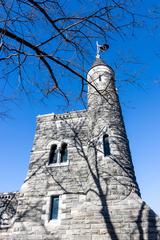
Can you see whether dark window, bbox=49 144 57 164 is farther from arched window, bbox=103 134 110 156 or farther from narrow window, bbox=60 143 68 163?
arched window, bbox=103 134 110 156

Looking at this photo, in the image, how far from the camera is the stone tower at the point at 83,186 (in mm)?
6363

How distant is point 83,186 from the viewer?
8.68m

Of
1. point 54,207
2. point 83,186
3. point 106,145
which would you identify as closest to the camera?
point 54,207

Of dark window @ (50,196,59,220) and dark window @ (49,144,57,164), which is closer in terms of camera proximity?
dark window @ (50,196,59,220)

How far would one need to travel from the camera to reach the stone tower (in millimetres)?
6363

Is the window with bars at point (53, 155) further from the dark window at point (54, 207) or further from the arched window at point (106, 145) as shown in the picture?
the arched window at point (106, 145)

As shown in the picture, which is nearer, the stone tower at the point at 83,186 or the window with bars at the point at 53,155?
the stone tower at the point at 83,186

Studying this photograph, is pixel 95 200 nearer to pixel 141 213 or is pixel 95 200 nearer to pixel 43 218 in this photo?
pixel 141 213

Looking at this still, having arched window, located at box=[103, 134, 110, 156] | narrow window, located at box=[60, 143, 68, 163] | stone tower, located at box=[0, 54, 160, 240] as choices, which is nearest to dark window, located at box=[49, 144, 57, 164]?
stone tower, located at box=[0, 54, 160, 240]

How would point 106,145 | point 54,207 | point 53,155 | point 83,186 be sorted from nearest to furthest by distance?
point 54,207 → point 83,186 → point 106,145 → point 53,155

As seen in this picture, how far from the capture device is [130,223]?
20.4ft

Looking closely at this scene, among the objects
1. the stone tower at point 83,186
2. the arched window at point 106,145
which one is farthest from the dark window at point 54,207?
the arched window at point 106,145

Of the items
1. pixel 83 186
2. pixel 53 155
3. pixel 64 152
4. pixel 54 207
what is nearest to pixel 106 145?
pixel 83 186

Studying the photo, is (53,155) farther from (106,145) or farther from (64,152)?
(106,145)
